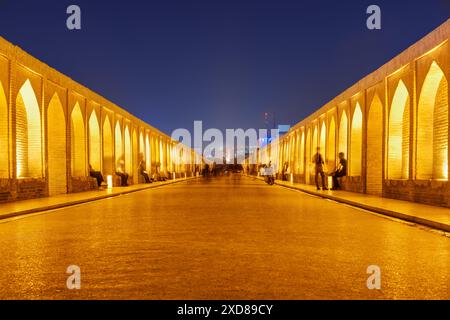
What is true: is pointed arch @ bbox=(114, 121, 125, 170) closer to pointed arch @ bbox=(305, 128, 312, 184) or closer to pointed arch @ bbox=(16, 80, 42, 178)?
pointed arch @ bbox=(305, 128, 312, 184)

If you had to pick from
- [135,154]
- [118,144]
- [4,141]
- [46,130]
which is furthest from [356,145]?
[135,154]

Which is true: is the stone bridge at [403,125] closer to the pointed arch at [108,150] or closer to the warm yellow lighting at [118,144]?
the pointed arch at [108,150]

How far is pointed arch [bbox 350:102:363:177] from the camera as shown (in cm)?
2466

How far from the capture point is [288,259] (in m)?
6.76

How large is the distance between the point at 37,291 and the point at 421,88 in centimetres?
1433

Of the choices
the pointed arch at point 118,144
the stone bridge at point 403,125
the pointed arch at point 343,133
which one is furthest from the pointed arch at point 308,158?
the pointed arch at point 118,144

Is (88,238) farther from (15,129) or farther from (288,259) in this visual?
(15,129)

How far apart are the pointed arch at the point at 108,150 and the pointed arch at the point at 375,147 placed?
17.3 meters

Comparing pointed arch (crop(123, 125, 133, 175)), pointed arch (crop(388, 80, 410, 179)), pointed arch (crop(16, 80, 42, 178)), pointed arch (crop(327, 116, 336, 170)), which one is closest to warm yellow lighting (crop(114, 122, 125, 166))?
pointed arch (crop(123, 125, 133, 175))

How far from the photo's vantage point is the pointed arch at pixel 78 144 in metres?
25.8

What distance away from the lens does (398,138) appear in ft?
63.4

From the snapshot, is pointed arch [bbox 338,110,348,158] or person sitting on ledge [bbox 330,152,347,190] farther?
pointed arch [bbox 338,110,348,158]

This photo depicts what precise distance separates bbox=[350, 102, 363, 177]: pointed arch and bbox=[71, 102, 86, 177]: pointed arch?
13618 millimetres
